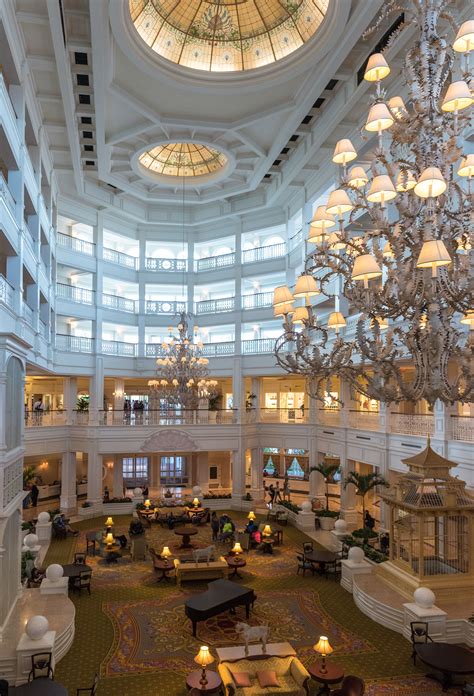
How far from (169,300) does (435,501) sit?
64.1 feet

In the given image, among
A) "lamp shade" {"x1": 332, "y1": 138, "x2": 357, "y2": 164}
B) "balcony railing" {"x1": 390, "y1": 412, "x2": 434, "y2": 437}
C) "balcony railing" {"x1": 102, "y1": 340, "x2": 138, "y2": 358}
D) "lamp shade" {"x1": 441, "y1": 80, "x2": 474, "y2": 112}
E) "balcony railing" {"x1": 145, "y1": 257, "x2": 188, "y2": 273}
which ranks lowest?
"balcony railing" {"x1": 390, "y1": 412, "x2": 434, "y2": 437}

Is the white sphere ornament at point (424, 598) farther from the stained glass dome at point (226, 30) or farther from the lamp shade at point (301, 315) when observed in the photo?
the stained glass dome at point (226, 30)

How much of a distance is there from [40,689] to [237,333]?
19.1 meters

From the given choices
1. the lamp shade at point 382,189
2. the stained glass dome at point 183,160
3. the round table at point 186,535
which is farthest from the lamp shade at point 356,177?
the stained glass dome at point 183,160

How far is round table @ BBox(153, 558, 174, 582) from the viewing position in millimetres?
13930

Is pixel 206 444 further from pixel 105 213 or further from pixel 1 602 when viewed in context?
pixel 1 602

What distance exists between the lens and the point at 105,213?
25.2m

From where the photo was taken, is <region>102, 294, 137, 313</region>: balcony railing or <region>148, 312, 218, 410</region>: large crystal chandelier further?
<region>102, 294, 137, 313</region>: balcony railing

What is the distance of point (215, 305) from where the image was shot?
26734 mm

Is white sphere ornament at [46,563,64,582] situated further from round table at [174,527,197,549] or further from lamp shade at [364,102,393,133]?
lamp shade at [364,102,393,133]

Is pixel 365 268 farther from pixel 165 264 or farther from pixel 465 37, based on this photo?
pixel 165 264

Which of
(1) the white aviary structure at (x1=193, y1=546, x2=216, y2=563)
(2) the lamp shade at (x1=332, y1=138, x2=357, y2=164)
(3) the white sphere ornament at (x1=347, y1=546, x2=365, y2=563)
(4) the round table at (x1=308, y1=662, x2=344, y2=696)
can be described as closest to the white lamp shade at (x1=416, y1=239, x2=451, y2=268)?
(2) the lamp shade at (x1=332, y1=138, x2=357, y2=164)

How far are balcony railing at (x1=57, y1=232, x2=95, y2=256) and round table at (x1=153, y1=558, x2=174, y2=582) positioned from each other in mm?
14528

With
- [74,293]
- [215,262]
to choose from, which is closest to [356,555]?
[74,293]
